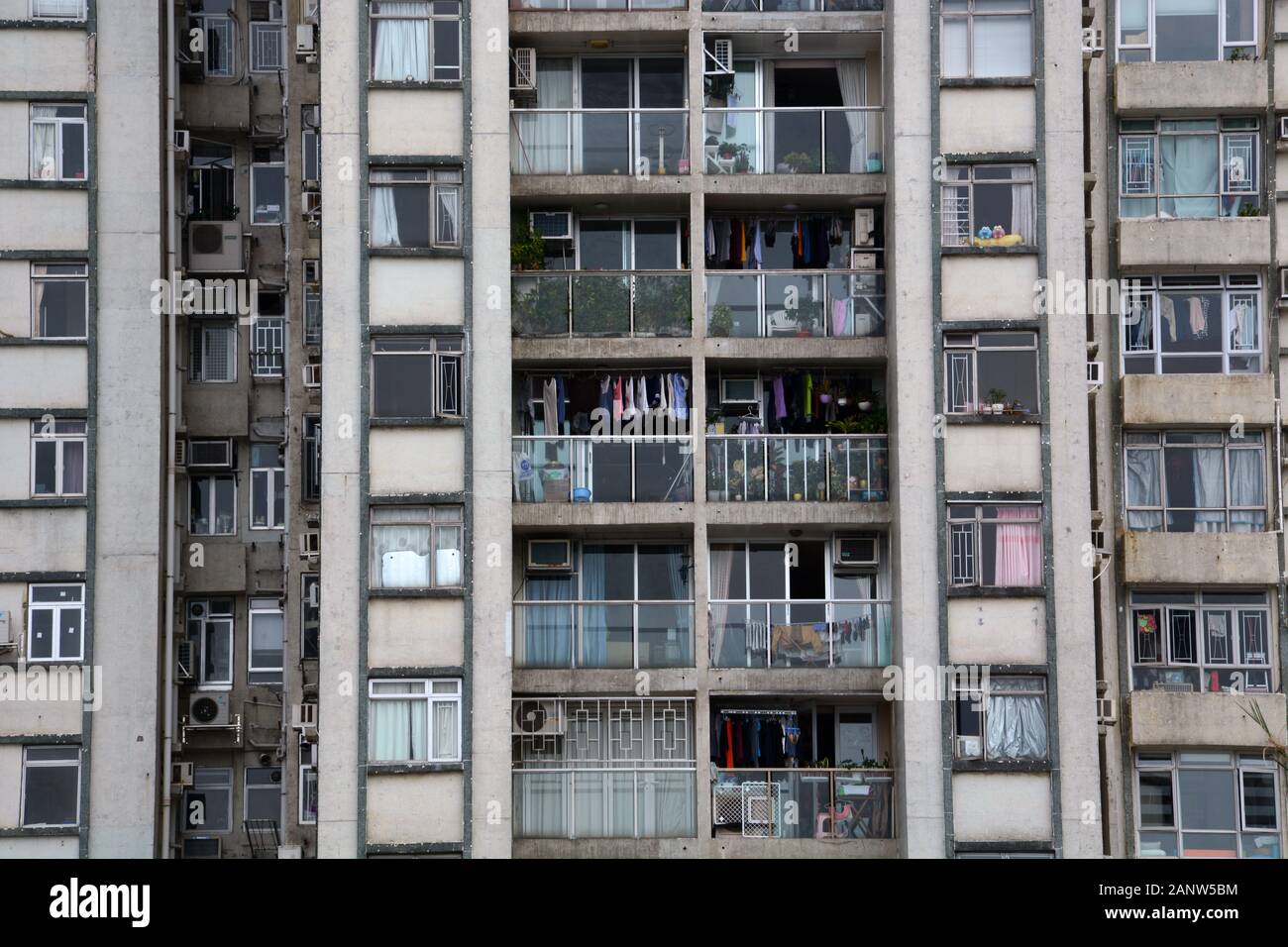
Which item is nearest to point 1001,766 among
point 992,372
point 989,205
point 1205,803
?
point 1205,803

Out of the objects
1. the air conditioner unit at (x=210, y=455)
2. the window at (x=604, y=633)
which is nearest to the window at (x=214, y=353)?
the air conditioner unit at (x=210, y=455)

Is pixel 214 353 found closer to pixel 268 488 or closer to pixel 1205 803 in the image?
pixel 268 488

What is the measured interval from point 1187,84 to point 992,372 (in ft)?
19.4

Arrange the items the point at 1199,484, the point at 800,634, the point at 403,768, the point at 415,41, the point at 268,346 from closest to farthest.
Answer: the point at 403,768 → the point at 415,41 → the point at 800,634 → the point at 1199,484 → the point at 268,346

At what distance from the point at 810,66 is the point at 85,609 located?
46.9 ft

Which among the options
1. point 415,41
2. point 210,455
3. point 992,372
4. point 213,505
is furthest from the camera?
point 213,505

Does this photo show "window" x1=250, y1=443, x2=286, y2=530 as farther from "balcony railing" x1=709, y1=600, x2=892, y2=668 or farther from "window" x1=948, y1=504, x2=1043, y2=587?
"window" x1=948, y1=504, x2=1043, y2=587

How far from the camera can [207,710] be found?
104ft

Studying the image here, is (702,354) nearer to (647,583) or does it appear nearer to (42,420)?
(647,583)

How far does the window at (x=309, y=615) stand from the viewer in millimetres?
31750

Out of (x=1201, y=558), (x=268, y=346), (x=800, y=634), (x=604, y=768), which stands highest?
(x=268, y=346)

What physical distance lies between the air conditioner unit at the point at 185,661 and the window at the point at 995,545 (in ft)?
41.1

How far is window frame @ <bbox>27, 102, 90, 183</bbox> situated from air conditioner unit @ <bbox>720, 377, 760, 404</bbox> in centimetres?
1057

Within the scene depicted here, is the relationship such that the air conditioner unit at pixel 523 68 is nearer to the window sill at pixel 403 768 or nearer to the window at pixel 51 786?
the window sill at pixel 403 768
